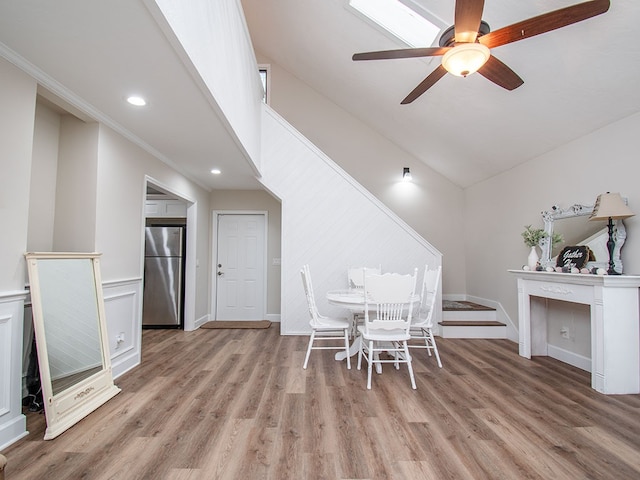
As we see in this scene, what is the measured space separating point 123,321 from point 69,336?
2.80ft

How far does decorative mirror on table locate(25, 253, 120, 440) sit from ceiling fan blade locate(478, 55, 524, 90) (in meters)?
3.36

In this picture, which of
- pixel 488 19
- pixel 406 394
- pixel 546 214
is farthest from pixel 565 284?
pixel 488 19

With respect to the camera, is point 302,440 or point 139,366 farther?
point 139,366

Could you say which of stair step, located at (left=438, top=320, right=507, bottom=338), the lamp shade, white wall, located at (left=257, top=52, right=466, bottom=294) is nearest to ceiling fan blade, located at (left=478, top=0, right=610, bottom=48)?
the lamp shade

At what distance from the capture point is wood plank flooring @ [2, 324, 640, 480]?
1743 mm

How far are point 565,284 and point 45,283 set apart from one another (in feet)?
14.3

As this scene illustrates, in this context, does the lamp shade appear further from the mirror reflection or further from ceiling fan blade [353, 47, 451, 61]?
Result: the mirror reflection

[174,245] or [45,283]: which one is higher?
[174,245]

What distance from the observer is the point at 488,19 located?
9.33 ft

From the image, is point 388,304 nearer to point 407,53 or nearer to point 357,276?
point 357,276

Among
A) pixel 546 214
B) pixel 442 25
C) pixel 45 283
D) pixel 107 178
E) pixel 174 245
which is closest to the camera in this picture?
pixel 45 283

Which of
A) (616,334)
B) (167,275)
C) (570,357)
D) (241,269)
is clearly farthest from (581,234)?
(167,275)

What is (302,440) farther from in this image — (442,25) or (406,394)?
(442,25)

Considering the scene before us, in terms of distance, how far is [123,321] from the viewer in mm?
3264
